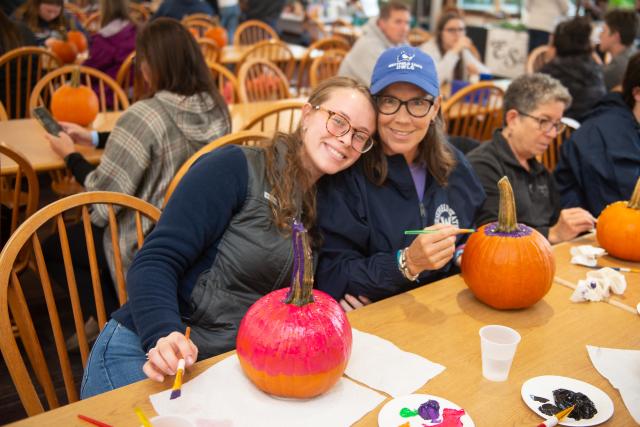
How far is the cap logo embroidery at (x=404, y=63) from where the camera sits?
5.25 ft

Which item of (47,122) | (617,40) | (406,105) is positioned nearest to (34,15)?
(47,122)

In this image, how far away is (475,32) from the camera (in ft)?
26.7

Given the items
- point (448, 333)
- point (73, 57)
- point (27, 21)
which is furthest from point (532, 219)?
point (27, 21)

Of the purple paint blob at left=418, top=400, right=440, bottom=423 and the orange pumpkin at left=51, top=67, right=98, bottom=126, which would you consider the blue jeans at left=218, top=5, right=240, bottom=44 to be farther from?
the purple paint blob at left=418, top=400, right=440, bottom=423

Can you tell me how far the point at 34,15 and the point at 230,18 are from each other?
280cm

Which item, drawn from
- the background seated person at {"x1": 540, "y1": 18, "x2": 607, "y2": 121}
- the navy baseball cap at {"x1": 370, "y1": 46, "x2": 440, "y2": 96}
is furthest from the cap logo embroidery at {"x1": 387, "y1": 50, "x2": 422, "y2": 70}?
the background seated person at {"x1": 540, "y1": 18, "x2": 607, "y2": 121}

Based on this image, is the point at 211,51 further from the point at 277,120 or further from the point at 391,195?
the point at 391,195

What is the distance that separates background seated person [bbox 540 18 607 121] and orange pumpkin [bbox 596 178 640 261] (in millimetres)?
2373

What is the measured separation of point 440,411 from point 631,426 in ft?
1.04

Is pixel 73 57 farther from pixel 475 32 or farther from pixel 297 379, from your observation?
pixel 475 32

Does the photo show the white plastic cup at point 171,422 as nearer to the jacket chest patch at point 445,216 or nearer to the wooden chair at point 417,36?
the jacket chest patch at point 445,216

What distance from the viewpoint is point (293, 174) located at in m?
1.53

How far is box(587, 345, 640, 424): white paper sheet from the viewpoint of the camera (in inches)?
44.6

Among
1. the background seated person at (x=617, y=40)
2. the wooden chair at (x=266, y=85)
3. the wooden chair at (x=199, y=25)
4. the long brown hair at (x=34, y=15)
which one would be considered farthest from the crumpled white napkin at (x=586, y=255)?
the wooden chair at (x=199, y=25)
